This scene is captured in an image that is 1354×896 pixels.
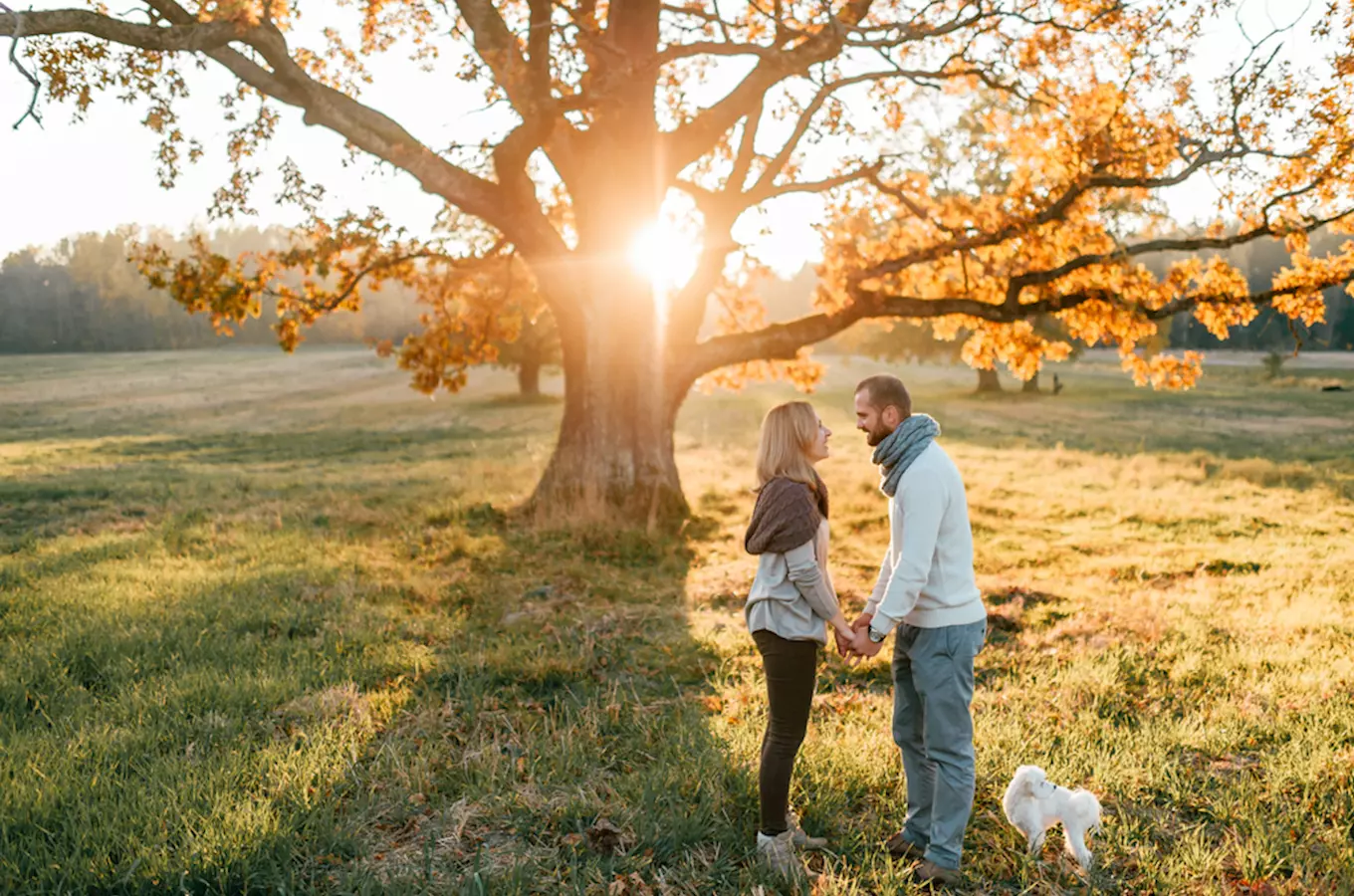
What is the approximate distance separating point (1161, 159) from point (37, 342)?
103 metres

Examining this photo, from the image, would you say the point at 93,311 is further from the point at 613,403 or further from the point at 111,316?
the point at 613,403

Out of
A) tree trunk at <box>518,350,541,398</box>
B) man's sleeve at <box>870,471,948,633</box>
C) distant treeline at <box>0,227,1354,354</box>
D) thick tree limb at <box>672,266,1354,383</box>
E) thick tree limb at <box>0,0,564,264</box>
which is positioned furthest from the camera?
distant treeline at <box>0,227,1354,354</box>

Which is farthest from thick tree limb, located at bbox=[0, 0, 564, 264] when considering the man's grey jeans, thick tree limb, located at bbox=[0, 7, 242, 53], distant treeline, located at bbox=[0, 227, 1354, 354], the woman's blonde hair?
distant treeline, located at bbox=[0, 227, 1354, 354]

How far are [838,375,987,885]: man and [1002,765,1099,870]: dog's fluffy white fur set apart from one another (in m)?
0.33

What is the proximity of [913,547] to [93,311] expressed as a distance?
356 feet

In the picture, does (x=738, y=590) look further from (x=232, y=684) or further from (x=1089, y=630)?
(x=232, y=684)

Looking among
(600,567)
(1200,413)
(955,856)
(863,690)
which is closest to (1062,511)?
(600,567)

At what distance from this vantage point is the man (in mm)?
3926

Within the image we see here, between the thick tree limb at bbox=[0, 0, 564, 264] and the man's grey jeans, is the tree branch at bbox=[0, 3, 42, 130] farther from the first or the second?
the man's grey jeans

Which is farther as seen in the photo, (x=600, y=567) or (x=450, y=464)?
(x=450, y=464)

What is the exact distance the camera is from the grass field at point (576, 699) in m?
4.09

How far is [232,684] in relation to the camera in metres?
6.02

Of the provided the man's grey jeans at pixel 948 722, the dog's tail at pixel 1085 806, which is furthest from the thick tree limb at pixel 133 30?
the dog's tail at pixel 1085 806

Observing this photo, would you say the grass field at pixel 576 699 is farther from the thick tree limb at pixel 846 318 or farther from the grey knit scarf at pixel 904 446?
the thick tree limb at pixel 846 318
